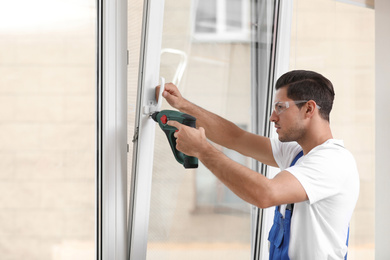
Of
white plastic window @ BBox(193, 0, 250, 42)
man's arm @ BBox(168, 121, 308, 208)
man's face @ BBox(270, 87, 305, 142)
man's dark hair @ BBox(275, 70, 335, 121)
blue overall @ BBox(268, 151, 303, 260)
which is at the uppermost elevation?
white plastic window @ BBox(193, 0, 250, 42)

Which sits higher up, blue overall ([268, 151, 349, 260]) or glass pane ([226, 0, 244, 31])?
glass pane ([226, 0, 244, 31])

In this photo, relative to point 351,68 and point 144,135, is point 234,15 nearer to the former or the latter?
point 144,135

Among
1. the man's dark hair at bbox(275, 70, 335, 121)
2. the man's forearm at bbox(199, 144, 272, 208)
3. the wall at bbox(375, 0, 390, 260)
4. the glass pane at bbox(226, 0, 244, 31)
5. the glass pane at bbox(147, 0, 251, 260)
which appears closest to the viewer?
the man's forearm at bbox(199, 144, 272, 208)

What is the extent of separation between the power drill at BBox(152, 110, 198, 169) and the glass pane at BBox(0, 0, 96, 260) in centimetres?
26

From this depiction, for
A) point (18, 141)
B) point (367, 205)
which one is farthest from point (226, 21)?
point (367, 205)

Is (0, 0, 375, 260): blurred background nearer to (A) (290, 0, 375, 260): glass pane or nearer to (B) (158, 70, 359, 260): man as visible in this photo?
(A) (290, 0, 375, 260): glass pane

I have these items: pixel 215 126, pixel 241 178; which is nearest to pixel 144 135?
pixel 215 126

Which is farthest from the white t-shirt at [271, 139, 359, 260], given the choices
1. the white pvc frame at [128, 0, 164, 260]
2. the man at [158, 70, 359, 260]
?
the white pvc frame at [128, 0, 164, 260]

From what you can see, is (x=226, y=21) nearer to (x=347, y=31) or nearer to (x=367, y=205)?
(x=347, y=31)

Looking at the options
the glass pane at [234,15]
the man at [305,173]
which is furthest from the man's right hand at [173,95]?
the glass pane at [234,15]

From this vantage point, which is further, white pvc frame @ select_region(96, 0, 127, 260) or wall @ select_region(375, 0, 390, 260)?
wall @ select_region(375, 0, 390, 260)

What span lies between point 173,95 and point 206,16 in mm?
413

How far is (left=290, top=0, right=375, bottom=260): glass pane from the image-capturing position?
8.64ft

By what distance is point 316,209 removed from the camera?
1565 millimetres
